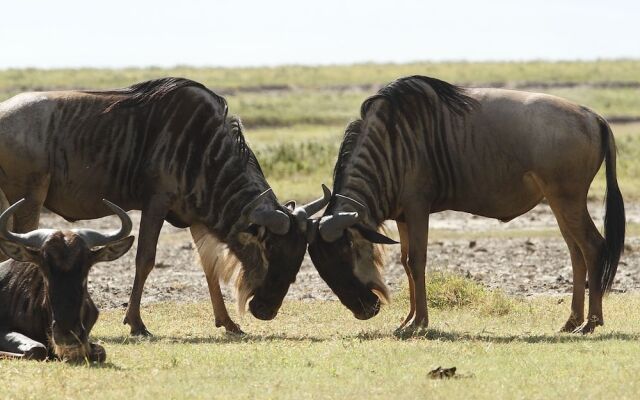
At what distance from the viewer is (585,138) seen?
11.3 m

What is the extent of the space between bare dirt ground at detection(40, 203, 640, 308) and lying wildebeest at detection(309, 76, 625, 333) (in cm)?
175

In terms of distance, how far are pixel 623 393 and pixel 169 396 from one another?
104 inches

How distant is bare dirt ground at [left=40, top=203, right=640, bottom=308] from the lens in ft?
47.8

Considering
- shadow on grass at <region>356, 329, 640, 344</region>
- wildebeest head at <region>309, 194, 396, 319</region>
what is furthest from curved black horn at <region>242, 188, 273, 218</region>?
shadow on grass at <region>356, 329, 640, 344</region>

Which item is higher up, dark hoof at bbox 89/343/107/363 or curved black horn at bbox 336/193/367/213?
curved black horn at bbox 336/193/367/213

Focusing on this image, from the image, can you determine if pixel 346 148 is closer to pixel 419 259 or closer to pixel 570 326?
pixel 419 259

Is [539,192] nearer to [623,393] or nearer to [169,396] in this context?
[623,393]

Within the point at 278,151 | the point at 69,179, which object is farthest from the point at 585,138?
the point at 278,151

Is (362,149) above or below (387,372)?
above

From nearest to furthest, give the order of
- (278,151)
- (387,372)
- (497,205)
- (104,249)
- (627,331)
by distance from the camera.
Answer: (387,372) → (104,249) → (627,331) → (497,205) → (278,151)

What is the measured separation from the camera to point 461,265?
16.6 m

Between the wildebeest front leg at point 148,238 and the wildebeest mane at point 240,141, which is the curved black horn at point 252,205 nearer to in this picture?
the wildebeest mane at point 240,141

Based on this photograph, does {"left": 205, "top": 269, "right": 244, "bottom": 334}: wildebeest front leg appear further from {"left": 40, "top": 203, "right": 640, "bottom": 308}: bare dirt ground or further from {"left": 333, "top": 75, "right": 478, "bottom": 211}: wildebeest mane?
{"left": 333, "top": 75, "right": 478, "bottom": 211}: wildebeest mane

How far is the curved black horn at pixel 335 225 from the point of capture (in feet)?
36.0
